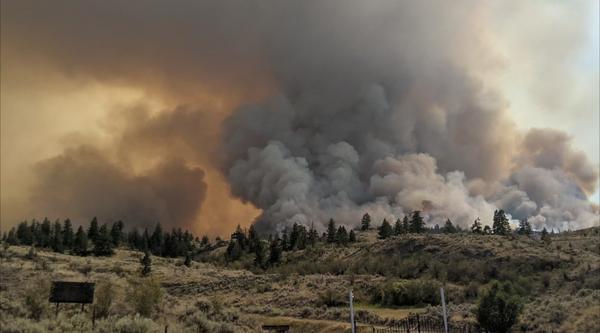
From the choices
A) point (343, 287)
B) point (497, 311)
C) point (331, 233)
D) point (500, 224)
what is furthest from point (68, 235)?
point (497, 311)

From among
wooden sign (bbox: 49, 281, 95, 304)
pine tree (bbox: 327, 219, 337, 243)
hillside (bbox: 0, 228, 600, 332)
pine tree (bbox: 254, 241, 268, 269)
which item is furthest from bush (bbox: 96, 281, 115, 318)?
pine tree (bbox: 327, 219, 337, 243)

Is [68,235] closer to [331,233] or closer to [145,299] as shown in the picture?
[331,233]

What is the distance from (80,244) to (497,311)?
344ft

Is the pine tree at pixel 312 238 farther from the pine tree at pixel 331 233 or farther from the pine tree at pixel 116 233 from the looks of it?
the pine tree at pixel 116 233

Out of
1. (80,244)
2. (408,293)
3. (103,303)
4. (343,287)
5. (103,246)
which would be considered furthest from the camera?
(80,244)

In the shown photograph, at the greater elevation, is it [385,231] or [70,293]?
[385,231]

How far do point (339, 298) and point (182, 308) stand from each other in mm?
21913

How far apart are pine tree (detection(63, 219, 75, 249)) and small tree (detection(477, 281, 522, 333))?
109m

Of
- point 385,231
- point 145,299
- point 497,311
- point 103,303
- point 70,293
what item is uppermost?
point 385,231

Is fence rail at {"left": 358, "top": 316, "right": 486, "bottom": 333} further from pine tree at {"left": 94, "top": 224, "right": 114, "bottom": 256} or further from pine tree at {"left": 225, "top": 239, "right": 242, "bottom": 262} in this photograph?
pine tree at {"left": 225, "top": 239, "right": 242, "bottom": 262}

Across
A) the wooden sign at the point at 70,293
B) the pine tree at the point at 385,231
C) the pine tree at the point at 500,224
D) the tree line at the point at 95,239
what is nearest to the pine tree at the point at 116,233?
the tree line at the point at 95,239

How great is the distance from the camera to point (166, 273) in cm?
8825

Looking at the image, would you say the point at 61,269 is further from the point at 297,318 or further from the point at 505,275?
the point at 505,275

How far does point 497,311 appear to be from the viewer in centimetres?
3922
